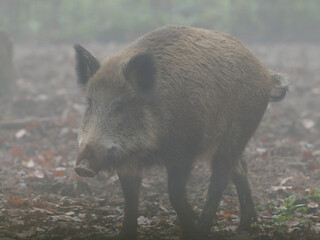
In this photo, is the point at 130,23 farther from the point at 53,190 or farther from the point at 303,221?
the point at 303,221

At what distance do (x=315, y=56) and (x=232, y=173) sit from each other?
10.3 m

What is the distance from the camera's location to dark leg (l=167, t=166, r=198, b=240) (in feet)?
15.8

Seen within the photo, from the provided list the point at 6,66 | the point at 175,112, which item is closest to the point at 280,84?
the point at 175,112

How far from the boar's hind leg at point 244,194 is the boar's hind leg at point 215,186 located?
1.01ft

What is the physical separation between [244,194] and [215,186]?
503mm

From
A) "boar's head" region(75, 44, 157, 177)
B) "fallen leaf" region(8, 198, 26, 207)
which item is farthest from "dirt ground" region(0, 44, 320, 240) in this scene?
"boar's head" region(75, 44, 157, 177)

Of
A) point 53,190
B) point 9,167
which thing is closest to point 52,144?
point 9,167

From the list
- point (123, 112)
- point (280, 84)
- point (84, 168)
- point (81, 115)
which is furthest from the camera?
point (81, 115)

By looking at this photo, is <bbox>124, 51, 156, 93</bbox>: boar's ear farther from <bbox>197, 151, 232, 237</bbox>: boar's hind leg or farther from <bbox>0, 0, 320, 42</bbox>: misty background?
<bbox>0, 0, 320, 42</bbox>: misty background

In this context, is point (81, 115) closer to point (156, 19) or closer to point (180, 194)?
point (180, 194)

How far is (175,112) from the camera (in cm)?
477

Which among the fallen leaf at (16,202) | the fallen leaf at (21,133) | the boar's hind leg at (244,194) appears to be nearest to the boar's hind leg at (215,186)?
the boar's hind leg at (244,194)

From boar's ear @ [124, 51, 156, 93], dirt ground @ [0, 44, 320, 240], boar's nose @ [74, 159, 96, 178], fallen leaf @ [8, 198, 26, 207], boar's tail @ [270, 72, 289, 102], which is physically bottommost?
dirt ground @ [0, 44, 320, 240]

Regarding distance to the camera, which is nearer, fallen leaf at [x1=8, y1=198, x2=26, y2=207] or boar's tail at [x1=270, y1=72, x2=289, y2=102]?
fallen leaf at [x1=8, y1=198, x2=26, y2=207]
